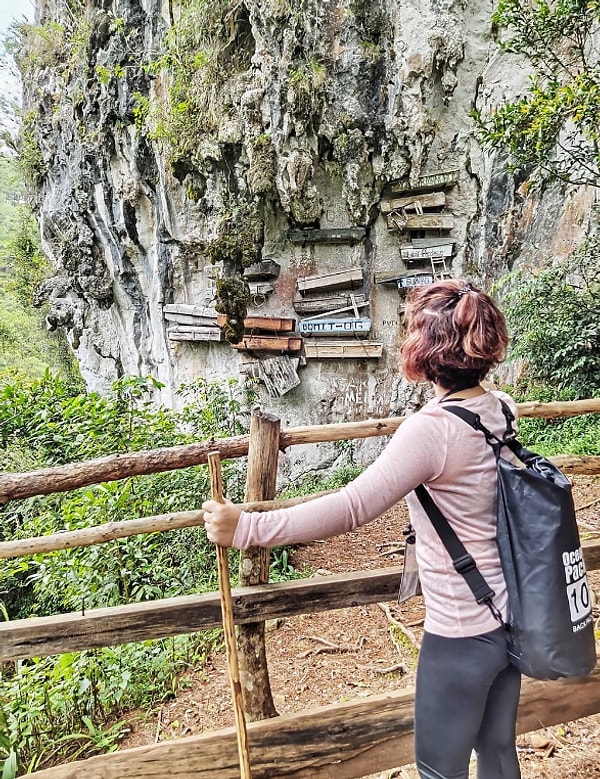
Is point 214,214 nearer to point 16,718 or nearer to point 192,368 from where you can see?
point 192,368

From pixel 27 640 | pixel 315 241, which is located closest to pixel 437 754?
pixel 27 640

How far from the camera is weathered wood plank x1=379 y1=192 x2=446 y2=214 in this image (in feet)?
30.1

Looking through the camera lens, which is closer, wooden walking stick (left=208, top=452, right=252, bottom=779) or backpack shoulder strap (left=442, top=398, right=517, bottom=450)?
backpack shoulder strap (left=442, top=398, right=517, bottom=450)

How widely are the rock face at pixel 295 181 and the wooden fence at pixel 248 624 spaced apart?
722cm

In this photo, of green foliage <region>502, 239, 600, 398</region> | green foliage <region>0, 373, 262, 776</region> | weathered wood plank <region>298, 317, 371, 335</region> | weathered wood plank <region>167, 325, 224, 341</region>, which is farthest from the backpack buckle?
weathered wood plank <region>167, 325, 224, 341</region>

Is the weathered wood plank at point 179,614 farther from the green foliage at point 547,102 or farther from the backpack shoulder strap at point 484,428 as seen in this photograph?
the green foliage at point 547,102

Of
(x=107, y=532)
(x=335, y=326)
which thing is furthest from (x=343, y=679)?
(x=335, y=326)

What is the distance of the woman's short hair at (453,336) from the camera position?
4.15 ft

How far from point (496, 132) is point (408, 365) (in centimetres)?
501

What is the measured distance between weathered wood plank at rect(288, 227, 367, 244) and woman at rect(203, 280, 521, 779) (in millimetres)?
8852

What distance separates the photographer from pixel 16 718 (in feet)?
8.90

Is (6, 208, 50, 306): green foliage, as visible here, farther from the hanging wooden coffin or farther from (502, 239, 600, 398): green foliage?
(502, 239, 600, 398): green foliage

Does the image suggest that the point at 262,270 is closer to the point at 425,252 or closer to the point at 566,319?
the point at 425,252

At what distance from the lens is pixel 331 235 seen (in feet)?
32.2
